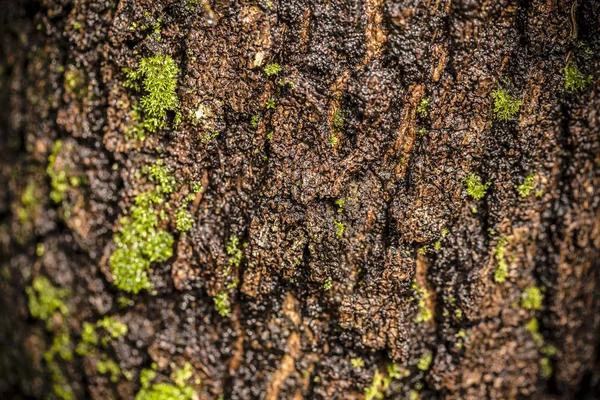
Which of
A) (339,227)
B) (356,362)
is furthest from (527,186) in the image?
(356,362)

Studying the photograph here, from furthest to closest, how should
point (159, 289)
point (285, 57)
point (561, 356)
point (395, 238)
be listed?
point (561, 356) < point (159, 289) < point (395, 238) < point (285, 57)

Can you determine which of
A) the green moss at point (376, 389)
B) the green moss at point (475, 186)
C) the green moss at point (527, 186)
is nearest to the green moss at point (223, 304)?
the green moss at point (376, 389)

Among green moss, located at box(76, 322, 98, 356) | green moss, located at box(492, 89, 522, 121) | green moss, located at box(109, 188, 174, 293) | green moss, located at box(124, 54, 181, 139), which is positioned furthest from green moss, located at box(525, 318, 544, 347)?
green moss, located at box(76, 322, 98, 356)

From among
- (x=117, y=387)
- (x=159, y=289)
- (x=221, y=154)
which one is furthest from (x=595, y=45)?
(x=117, y=387)

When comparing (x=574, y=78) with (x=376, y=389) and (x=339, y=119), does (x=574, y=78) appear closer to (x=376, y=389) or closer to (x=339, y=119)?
(x=339, y=119)

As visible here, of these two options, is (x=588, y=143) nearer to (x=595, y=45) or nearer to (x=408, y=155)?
(x=595, y=45)
